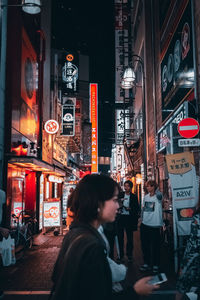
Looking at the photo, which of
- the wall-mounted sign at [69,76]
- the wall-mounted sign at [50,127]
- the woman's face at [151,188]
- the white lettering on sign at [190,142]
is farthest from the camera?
the wall-mounted sign at [69,76]

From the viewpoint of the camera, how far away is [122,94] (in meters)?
28.0

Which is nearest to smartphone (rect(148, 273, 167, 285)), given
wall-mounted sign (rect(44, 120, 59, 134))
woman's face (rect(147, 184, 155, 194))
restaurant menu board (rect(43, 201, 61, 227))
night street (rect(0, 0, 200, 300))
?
night street (rect(0, 0, 200, 300))

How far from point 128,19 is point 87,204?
2623 cm

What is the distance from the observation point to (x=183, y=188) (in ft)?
22.0

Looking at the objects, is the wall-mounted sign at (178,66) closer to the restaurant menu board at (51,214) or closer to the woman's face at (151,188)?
the woman's face at (151,188)

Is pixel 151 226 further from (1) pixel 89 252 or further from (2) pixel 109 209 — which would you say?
(1) pixel 89 252

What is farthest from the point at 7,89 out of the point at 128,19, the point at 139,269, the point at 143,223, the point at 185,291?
the point at 128,19

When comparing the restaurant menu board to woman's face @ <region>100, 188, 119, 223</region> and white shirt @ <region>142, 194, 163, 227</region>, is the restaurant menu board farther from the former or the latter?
woman's face @ <region>100, 188, 119, 223</region>

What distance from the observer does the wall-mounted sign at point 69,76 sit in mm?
20391

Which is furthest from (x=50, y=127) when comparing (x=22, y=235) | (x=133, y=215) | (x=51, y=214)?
(x=133, y=215)

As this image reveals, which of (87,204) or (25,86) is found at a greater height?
(25,86)

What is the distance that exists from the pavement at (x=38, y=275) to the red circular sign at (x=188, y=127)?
337 cm

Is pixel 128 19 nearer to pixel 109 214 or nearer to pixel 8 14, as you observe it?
pixel 8 14

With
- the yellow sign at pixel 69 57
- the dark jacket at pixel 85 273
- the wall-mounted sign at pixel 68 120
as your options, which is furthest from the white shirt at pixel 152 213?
the yellow sign at pixel 69 57
